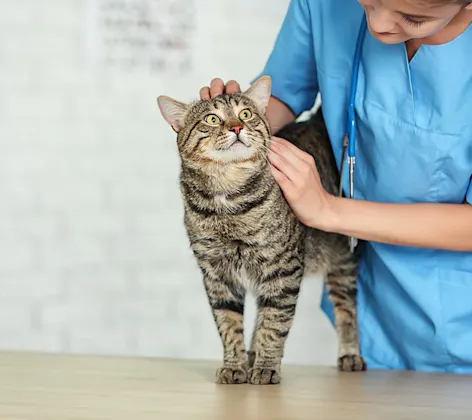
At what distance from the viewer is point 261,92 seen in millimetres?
1580

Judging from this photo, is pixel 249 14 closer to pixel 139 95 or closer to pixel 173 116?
pixel 139 95

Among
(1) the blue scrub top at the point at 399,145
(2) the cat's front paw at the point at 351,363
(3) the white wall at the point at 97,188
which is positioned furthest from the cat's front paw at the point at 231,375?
(3) the white wall at the point at 97,188

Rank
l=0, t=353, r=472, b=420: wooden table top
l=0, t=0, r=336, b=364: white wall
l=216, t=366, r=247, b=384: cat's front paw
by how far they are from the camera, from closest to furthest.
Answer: l=0, t=353, r=472, b=420: wooden table top → l=216, t=366, r=247, b=384: cat's front paw → l=0, t=0, r=336, b=364: white wall

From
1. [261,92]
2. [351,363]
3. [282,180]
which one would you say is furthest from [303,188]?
[351,363]

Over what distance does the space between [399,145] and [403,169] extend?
45mm

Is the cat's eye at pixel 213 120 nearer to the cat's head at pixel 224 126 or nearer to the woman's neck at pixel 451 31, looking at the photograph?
the cat's head at pixel 224 126

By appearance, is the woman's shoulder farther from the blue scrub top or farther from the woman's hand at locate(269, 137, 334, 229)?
the woman's hand at locate(269, 137, 334, 229)

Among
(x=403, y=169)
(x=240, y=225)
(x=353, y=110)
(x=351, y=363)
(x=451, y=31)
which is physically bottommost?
(x=351, y=363)

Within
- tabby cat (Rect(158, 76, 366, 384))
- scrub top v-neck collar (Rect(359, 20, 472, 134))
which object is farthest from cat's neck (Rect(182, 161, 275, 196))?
scrub top v-neck collar (Rect(359, 20, 472, 134))

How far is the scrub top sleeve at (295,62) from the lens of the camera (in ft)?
5.17

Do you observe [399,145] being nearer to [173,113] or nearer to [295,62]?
[295,62]

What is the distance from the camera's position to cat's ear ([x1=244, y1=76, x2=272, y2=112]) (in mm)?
1554

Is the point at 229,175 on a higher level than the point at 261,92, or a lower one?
lower

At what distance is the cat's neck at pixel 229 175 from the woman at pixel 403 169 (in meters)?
0.06
